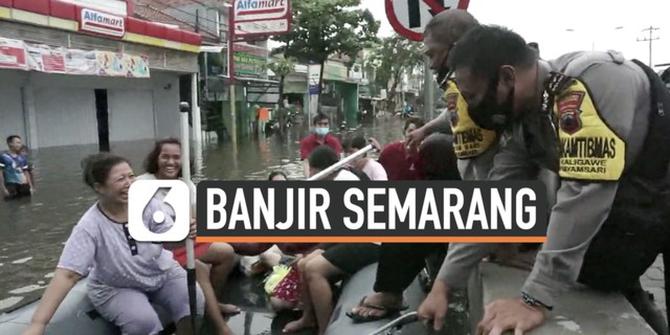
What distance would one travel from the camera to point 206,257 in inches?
147

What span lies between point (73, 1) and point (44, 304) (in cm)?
1556

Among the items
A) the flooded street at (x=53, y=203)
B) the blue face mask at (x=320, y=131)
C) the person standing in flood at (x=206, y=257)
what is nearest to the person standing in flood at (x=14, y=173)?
the flooded street at (x=53, y=203)

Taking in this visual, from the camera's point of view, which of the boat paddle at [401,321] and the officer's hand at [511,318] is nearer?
the officer's hand at [511,318]

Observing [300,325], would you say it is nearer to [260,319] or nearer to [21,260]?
[260,319]

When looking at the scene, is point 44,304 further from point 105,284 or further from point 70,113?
point 70,113

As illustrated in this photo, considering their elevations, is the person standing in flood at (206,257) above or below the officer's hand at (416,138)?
below

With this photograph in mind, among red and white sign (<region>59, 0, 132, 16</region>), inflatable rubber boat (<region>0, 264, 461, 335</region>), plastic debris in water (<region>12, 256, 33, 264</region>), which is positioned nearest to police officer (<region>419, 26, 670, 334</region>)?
inflatable rubber boat (<region>0, 264, 461, 335</region>)

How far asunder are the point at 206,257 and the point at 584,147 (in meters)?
2.72

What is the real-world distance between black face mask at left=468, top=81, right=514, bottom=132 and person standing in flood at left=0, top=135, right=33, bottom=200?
9.12 m

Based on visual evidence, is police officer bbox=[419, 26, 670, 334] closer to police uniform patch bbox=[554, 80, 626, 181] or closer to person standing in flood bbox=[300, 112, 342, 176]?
police uniform patch bbox=[554, 80, 626, 181]

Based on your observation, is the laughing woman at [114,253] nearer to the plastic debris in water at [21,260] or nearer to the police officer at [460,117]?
the police officer at [460,117]

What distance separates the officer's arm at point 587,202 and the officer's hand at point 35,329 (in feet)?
6.68

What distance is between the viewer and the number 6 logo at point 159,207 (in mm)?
1693

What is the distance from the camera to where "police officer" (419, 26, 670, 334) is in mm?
1437
